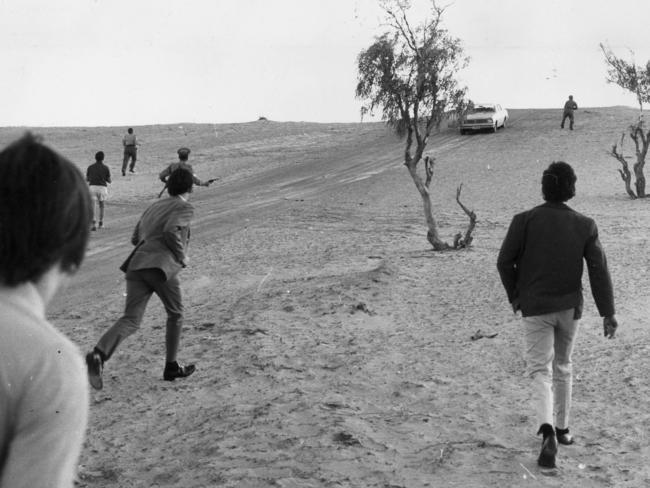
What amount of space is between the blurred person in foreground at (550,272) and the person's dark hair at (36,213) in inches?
178

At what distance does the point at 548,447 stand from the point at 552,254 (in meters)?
1.27

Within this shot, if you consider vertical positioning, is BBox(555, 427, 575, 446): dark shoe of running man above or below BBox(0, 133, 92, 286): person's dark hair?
below

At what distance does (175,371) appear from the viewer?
807cm

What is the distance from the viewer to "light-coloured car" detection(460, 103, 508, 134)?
39741 millimetres

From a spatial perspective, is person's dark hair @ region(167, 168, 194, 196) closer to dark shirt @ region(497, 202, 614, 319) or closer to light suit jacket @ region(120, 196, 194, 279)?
light suit jacket @ region(120, 196, 194, 279)

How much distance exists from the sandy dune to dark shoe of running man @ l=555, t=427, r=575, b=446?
0.08 m

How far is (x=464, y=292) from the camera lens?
1215 centimetres

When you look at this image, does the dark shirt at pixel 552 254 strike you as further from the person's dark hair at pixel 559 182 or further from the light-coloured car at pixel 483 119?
the light-coloured car at pixel 483 119

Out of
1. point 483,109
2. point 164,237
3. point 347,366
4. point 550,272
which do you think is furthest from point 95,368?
point 483,109

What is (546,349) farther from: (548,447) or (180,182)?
(180,182)

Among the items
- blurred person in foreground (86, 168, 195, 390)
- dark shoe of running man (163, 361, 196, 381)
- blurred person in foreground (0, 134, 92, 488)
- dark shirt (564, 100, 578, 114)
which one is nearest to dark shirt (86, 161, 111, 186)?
dark shoe of running man (163, 361, 196, 381)

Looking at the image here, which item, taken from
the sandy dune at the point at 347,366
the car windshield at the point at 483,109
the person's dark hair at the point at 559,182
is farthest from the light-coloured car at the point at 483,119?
the person's dark hair at the point at 559,182

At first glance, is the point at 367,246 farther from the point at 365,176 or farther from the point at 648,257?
the point at 365,176

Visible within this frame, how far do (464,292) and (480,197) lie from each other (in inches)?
501
